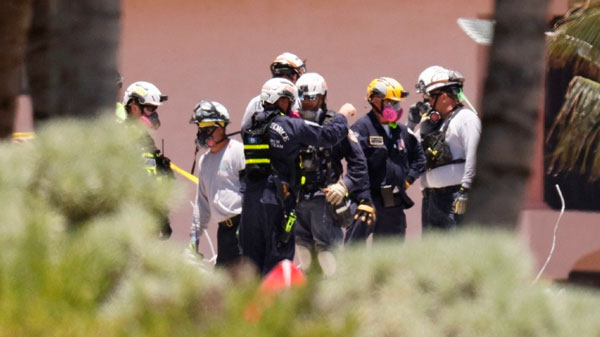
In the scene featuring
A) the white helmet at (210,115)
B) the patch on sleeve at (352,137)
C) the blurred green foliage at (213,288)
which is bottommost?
the patch on sleeve at (352,137)

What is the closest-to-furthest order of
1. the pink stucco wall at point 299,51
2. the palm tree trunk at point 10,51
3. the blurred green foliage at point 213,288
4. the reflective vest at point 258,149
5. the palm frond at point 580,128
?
the blurred green foliage at point 213,288, the palm tree trunk at point 10,51, the reflective vest at point 258,149, the palm frond at point 580,128, the pink stucco wall at point 299,51

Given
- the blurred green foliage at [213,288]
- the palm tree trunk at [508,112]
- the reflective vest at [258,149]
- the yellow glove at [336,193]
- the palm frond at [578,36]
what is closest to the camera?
the blurred green foliage at [213,288]

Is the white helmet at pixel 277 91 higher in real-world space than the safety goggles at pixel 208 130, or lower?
higher

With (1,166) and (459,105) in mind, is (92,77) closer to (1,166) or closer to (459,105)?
(1,166)

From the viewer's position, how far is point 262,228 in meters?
9.32

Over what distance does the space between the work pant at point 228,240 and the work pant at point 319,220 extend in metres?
0.48

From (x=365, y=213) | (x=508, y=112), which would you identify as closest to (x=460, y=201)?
(x=365, y=213)

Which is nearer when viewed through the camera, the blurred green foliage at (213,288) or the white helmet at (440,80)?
the blurred green foliage at (213,288)

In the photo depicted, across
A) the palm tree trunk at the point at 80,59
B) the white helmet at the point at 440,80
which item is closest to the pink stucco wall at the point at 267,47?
the white helmet at the point at 440,80

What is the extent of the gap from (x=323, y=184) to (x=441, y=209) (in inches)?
36.4

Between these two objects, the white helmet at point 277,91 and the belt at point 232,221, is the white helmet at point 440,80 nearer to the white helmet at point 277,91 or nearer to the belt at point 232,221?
the white helmet at point 277,91

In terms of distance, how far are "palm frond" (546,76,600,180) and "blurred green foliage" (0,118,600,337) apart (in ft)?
26.2

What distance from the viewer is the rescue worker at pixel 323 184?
31.9ft

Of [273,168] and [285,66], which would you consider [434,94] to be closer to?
[285,66]
